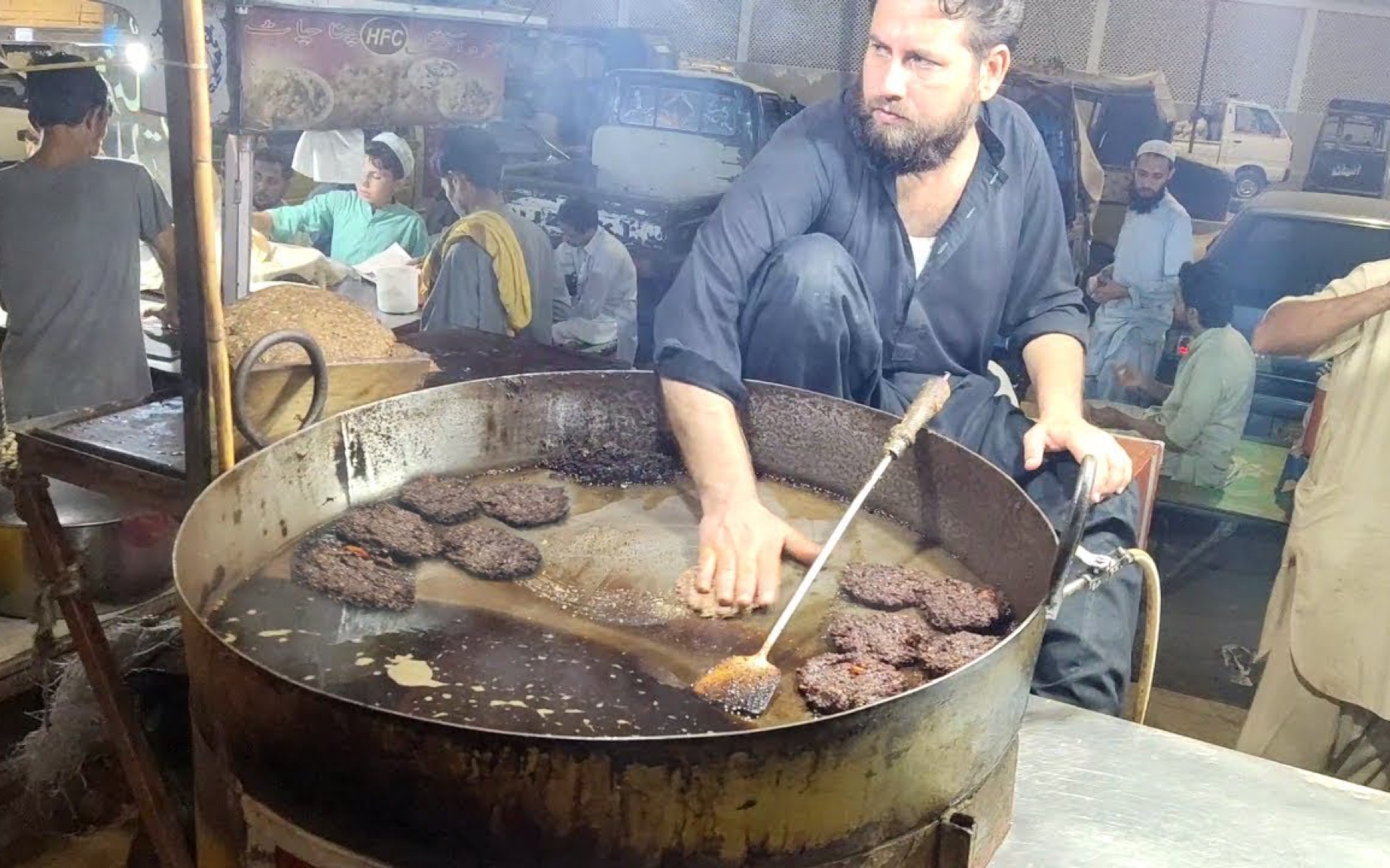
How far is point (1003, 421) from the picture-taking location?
2.93 m

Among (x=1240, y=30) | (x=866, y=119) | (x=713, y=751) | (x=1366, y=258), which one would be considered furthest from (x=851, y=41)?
(x=713, y=751)

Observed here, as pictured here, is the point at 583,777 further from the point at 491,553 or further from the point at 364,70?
the point at 364,70

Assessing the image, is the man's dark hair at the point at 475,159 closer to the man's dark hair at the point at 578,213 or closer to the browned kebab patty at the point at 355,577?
the man's dark hair at the point at 578,213

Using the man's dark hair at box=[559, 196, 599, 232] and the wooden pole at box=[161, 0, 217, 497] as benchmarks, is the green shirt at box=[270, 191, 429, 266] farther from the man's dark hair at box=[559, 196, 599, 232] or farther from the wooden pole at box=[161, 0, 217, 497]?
the wooden pole at box=[161, 0, 217, 497]

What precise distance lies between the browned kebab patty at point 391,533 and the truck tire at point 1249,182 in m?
7.00

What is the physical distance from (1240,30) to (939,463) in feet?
26.6

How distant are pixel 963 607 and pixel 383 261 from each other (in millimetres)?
4916

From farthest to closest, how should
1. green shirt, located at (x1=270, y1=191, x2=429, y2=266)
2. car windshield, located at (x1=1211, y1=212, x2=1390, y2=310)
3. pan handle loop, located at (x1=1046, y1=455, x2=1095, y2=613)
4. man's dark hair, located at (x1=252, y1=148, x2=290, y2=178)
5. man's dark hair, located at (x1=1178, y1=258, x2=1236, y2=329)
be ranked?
man's dark hair, located at (x1=252, y1=148, x2=290, y2=178) < green shirt, located at (x1=270, y1=191, x2=429, y2=266) < man's dark hair, located at (x1=1178, y1=258, x2=1236, y2=329) < car windshield, located at (x1=1211, y1=212, x2=1390, y2=310) < pan handle loop, located at (x1=1046, y1=455, x2=1095, y2=613)

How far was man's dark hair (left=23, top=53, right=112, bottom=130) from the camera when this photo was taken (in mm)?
4262

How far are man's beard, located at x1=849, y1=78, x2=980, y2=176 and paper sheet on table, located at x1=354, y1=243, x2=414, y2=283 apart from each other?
3.78 meters

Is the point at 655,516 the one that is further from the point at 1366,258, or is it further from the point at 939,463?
the point at 1366,258

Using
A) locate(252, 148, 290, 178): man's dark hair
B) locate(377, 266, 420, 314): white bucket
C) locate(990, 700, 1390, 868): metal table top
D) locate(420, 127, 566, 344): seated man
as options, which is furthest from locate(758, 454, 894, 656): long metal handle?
locate(252, 148, 290, 178): man's dark hair

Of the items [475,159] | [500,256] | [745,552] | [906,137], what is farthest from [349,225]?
[745,552]

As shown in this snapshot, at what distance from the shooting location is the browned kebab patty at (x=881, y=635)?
6.61 feet
